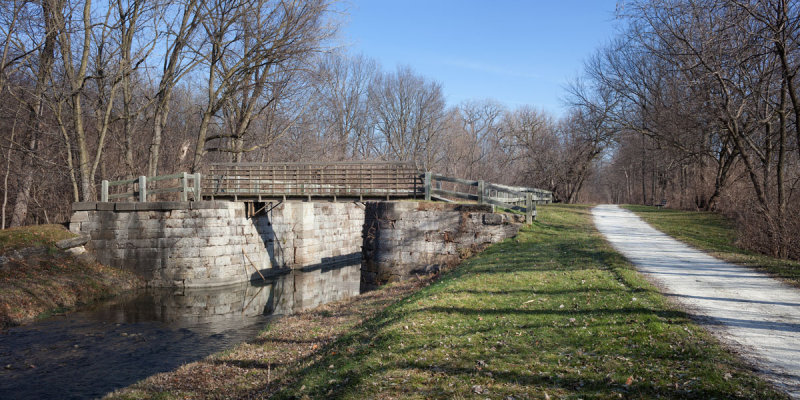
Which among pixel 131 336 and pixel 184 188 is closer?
pixel 131 336

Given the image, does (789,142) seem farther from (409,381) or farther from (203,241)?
(203,241)

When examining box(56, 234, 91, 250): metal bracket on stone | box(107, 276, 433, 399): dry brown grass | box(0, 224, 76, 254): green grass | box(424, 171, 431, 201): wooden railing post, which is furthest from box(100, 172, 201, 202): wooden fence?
box(107, 276, 433, 399): dry brown grass

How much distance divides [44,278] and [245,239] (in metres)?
7.63

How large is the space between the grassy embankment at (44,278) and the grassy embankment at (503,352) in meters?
8.78

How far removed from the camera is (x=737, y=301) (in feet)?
26.4

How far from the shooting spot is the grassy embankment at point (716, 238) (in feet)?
34.7

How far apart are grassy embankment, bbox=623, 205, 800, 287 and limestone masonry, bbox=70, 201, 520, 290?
19.4 feet

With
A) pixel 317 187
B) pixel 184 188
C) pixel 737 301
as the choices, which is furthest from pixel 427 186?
pixel 737 301

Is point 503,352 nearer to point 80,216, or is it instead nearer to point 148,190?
point 148,190

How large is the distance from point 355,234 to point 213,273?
528 inches

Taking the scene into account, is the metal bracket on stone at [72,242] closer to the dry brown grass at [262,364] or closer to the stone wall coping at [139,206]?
the stone wall coping at [139,206]

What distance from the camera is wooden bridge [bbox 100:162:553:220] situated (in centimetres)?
1791

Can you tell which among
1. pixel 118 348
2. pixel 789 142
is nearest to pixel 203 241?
pixel 118 348

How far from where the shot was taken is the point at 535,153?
4166cm
